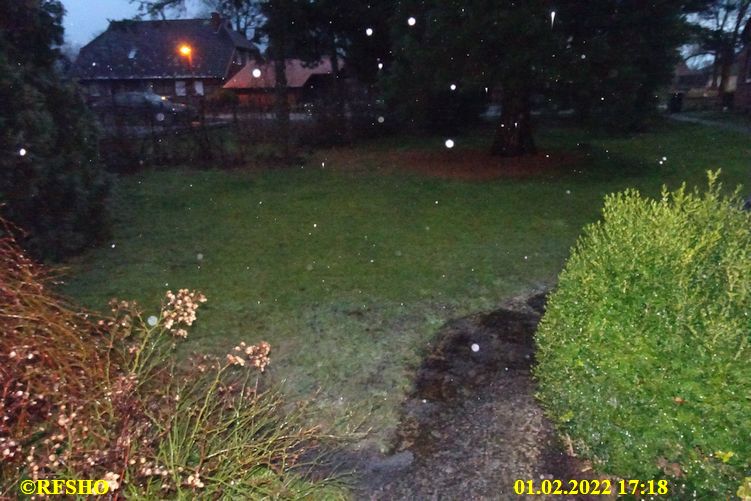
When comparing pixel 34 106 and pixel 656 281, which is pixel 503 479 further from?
pixel 34 106

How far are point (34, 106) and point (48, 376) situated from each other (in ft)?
16.2

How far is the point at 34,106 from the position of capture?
6996 millimetres

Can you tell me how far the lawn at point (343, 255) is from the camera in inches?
212

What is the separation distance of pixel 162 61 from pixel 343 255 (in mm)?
42723

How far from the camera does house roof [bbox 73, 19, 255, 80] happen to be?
44688mm

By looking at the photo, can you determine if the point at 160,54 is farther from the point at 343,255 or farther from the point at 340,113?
the point at 343,255

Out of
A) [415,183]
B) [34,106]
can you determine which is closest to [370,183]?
[415,183]

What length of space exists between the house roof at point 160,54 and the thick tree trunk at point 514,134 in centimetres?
3233

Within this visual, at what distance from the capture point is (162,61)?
4562 centimetres

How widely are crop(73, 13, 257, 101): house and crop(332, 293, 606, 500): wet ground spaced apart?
41.9 m
